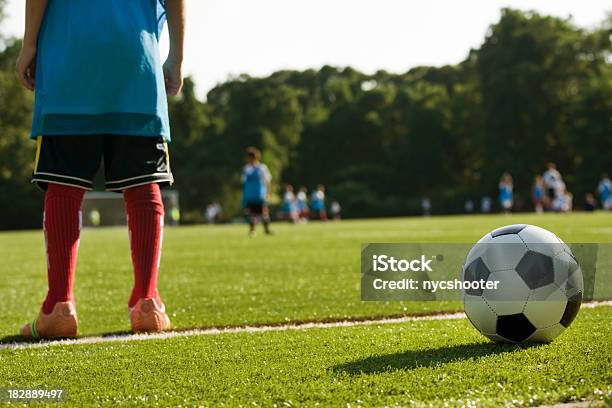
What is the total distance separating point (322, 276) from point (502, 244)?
174 inches

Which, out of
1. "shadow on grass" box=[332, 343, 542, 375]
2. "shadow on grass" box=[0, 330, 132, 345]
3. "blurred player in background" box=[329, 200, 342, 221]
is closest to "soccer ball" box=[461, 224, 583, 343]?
"shadow on grass" box=[332, 343, 542, 375]

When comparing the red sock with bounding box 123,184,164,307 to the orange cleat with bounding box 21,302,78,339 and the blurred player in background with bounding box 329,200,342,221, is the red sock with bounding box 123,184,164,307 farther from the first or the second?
the blurred player in background with bounding box 329,200,342,221

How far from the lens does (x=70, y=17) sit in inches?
148

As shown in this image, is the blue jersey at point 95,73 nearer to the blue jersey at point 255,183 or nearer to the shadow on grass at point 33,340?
the shadow on grass at point 33,340

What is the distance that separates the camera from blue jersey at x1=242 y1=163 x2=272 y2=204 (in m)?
19.3

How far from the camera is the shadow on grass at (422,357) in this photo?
291cm

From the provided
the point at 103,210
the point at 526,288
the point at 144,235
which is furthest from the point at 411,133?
the point at 526,288

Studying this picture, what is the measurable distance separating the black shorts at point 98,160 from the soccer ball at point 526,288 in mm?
1718

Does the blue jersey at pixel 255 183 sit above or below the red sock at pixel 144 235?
above

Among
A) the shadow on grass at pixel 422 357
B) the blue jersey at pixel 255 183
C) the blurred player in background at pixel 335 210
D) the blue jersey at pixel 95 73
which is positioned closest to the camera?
the shadow on grass at pixel 422 357

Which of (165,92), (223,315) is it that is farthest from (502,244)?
(223,315)

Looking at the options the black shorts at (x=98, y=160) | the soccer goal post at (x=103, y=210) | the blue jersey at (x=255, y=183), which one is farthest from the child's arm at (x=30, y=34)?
the soccer goal post at (x=103, y=210)

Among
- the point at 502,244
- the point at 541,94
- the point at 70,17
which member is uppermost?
the point at 541,94

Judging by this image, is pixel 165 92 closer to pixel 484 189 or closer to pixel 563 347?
Answer: pixel 563 347
